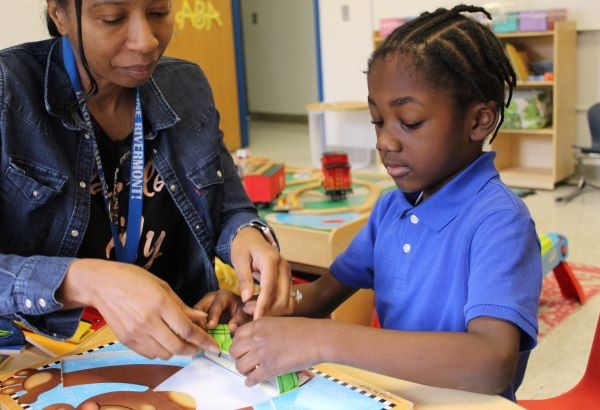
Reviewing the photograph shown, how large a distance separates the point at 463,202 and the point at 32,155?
67 cm

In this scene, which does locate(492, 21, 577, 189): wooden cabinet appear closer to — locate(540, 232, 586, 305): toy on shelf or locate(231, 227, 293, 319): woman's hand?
locate(540, 232, 586, 305): toy on shelf

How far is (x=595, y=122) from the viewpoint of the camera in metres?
4.05

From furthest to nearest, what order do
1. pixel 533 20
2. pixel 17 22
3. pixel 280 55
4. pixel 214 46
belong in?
pixel 280 55 < pixel 214 46 < pixel 533 20 < pixel 17 22

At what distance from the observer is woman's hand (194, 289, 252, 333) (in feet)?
3.49

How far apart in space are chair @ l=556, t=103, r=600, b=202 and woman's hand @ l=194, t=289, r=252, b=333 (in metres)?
3.46

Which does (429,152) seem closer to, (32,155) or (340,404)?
(340,404)

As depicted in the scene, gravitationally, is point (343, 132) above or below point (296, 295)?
below

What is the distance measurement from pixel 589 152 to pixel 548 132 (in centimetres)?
49

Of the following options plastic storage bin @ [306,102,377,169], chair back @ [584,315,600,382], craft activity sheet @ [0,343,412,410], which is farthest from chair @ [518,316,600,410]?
plastic storage bin @ [306,102,377,169]

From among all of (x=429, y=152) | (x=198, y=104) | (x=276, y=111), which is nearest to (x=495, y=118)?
(x=429, y=152)

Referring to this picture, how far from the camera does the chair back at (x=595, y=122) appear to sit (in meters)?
4.02

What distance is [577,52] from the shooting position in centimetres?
468

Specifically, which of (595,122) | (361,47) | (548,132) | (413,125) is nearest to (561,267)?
(595,122)

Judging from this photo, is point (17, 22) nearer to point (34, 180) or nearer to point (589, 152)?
point (34, 180)
